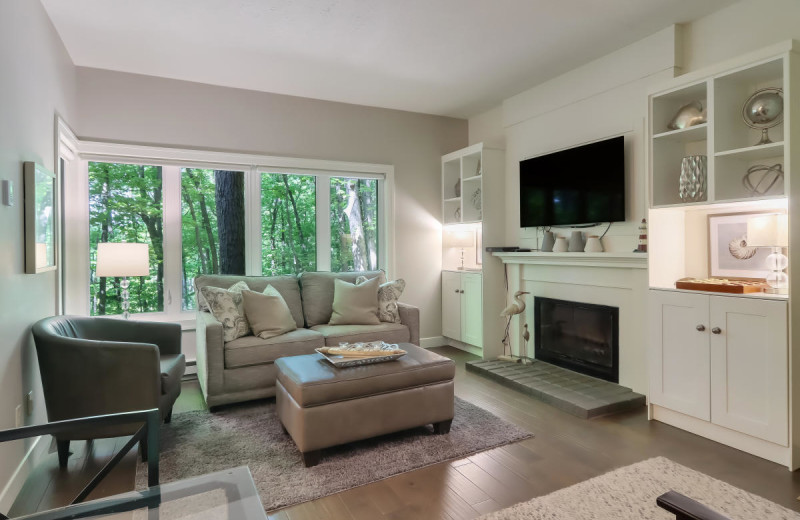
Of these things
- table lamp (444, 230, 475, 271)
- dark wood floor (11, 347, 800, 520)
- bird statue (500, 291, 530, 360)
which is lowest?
dark wood floor (11, 347, 800, 520)

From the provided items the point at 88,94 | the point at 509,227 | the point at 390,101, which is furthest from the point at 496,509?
the point at 88,94

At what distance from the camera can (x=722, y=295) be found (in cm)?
262

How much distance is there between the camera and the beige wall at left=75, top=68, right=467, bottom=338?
13.0 ft

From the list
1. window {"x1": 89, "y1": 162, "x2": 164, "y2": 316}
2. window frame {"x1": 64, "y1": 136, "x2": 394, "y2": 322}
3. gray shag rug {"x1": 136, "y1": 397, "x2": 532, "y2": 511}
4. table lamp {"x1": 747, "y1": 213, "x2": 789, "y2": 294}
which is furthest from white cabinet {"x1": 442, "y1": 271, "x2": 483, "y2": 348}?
window {"x1": 89, "y1": 162, "x2": 164, "y2": 316}

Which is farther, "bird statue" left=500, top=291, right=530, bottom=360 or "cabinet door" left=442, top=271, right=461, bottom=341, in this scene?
"cabinet door" left=442, top=271, right=461, bottom=341

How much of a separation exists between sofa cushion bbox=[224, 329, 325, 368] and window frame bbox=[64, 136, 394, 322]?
115cm

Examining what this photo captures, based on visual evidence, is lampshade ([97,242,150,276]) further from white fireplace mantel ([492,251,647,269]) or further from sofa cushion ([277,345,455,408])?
white fireplace mantel ([492,251,647,269])

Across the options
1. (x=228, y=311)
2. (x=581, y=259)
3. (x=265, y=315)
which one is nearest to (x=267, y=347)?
(x=265, y=315)

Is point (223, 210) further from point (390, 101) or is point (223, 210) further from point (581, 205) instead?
point (581, 205)

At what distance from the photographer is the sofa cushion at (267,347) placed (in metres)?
3.34

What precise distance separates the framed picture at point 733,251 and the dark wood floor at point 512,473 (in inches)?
41.8

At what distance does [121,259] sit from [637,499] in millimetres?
3549

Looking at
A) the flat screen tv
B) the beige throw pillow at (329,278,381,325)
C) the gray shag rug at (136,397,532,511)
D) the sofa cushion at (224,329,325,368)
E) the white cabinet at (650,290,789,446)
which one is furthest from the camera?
the beige throw pillow at (329,278,381,325)

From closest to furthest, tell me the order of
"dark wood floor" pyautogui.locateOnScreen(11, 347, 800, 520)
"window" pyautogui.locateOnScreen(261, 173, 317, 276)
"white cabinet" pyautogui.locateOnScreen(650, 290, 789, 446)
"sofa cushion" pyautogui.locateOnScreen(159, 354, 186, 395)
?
"dark wood floor" pyautogui.locateOnScreen(11, 347, 800, 520)
"white cabinet" pyautogui.locateOnScreen(650, 290, 789, 446)
"sofa cushion" pyautogui.locateOnScreen(159, 354, 186, 395)
"window" pyautogui.locateOnScreen(261, 173, 317, 276)
